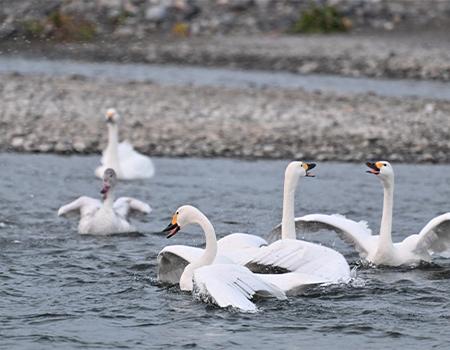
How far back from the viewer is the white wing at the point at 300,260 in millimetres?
11641

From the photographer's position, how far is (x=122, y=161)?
19062mm

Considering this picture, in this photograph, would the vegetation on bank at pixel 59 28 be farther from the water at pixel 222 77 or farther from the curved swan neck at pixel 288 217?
the curved swan neck at pixel 288 217

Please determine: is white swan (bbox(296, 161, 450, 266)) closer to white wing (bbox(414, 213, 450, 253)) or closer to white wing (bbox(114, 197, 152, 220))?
white wing (bbox(414, 213, 450, 253))

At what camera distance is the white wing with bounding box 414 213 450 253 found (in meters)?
13.0

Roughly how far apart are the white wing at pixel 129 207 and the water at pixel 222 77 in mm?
11343

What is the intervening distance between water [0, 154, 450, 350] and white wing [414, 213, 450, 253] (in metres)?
0.23

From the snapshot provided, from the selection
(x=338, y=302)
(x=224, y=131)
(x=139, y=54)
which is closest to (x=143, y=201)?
(x=224, y=131)

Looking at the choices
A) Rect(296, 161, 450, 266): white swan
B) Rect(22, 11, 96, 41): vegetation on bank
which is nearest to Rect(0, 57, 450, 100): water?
Rect(22, 11, 96, 41): vegetation on bank

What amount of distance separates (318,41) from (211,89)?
7.74 meters

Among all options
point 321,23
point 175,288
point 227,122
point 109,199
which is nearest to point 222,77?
point 321,23

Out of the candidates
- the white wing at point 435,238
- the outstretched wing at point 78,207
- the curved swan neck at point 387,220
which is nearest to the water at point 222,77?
the outstretched wing at point 78,207

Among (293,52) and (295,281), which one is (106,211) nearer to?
(295,281)

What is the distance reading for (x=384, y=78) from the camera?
29922 millimetres

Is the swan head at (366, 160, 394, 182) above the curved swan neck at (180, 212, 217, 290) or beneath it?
above
